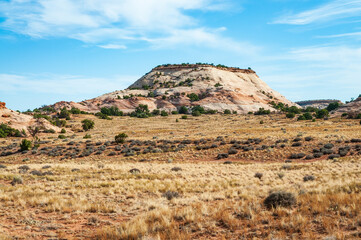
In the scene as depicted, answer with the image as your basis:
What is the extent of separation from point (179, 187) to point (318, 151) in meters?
22.9

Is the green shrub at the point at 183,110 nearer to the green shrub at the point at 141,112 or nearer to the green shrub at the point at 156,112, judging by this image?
the green shrub at the point at 156,112

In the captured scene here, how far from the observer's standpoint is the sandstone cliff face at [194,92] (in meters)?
117

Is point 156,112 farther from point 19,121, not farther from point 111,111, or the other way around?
point 19,121

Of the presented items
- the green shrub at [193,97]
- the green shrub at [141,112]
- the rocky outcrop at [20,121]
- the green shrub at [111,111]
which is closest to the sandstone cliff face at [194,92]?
the green shrub at [193,97]

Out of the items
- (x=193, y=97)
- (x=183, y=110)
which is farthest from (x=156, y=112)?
(x=193, y=97)

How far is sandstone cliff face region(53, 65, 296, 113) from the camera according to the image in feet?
384

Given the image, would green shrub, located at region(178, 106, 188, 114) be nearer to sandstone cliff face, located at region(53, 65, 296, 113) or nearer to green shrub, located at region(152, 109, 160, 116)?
sandstone cliff face, located at region(53, 65, 296, 113)

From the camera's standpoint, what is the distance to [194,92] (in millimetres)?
131375

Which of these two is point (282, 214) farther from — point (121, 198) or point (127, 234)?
point (121, 198)

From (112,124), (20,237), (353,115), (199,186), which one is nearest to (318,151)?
(199,186)

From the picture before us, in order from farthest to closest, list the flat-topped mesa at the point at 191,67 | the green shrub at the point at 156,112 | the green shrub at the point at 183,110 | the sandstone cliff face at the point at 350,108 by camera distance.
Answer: the flat-topped mesa at the point at 191,67 → the green shrub at the point at 183,110 → the green shrub at the point at 156,112 → the sandstone cliff face at the point at 350,108

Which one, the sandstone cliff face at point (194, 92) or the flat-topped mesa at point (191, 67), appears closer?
the sandstone cliff face at point (194, 92)

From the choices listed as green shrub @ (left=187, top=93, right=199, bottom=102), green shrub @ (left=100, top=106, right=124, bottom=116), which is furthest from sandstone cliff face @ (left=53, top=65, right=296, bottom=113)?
green shrub @ (left=100, top=106, right=124, bottom=116)

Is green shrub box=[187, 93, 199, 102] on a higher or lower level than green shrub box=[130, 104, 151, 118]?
higher
